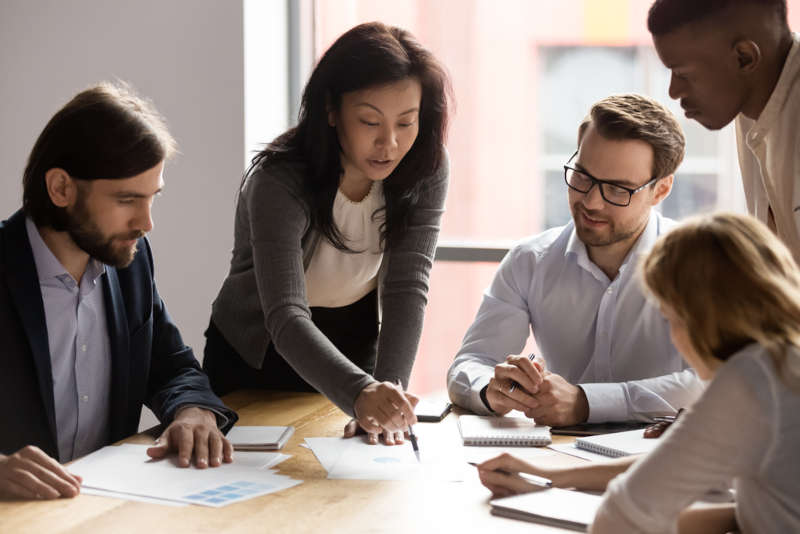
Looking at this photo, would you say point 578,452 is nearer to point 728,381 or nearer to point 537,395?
point 537,395

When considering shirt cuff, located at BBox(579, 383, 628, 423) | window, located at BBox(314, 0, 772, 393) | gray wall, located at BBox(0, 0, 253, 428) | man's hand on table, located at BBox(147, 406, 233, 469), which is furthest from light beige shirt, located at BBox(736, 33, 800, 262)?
gray wall, located at BBox(0, 0, 253, 428)

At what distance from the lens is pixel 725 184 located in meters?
3.64

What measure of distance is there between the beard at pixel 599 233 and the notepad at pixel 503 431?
0.51 meters

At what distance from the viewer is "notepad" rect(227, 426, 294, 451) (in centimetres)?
179

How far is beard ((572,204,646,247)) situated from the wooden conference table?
0.84 metres

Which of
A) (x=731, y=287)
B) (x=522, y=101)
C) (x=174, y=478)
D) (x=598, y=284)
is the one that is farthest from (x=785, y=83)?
(x=522, y=101)

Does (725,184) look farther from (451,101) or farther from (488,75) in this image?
(451,101)

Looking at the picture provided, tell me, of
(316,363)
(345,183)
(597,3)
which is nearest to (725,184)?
(597,3)

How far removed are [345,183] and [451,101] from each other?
340mm

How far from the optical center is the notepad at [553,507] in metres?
1.37

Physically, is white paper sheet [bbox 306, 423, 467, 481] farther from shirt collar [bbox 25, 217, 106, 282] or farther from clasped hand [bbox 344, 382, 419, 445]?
shirt collar [bbox 25, 217, 106, 282]

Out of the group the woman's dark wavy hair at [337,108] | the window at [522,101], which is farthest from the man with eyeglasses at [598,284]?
the window at [522,101]

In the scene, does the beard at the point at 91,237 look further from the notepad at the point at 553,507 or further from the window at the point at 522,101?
the window at the point at 522,101

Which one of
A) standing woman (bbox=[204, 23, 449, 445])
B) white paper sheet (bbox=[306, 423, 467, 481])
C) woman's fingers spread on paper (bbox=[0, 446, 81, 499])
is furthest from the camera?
standing woman (bbox=[204, 23, 449, 445])
